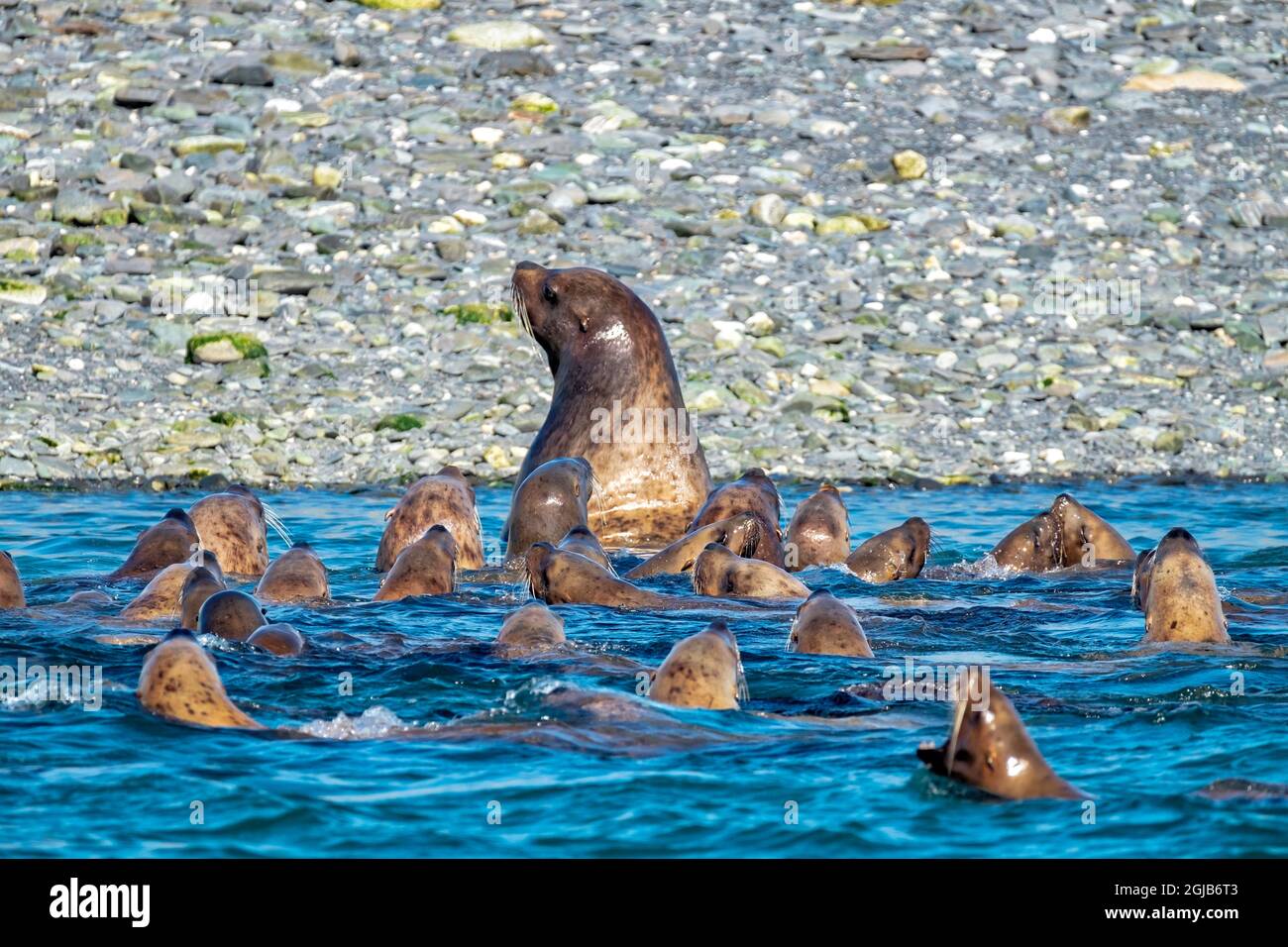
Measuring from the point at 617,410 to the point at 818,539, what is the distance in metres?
1.72

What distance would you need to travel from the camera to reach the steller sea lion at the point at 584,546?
1077 centimetres

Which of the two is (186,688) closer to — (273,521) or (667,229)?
(273,521)

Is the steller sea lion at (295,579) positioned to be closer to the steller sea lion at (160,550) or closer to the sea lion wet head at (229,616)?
the steller sea lion at (160,550)

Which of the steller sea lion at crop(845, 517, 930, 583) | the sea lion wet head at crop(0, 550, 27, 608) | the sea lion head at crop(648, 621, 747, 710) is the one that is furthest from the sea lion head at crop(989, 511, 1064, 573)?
the sea lion wet head at crop(0, 550, 27, 608)

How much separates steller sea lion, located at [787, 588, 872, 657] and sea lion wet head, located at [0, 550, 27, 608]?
4.01 m

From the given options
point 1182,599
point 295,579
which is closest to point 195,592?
point 295,579

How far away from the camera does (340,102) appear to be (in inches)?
939

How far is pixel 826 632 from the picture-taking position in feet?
29.7

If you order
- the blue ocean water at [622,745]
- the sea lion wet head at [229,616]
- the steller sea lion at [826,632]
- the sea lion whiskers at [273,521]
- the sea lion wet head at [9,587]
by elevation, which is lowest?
the blue ocean water at [622,745]

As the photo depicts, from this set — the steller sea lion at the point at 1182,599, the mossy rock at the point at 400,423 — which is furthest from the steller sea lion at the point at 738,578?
the mossy rock at the point at 400,423

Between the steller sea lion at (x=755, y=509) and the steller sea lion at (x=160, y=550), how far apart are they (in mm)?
3143

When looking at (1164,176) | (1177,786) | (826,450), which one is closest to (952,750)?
(1177,786)

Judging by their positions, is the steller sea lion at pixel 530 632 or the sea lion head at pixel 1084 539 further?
the sea lion head at pixel 1084 539

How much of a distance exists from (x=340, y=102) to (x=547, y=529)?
13331 mm
